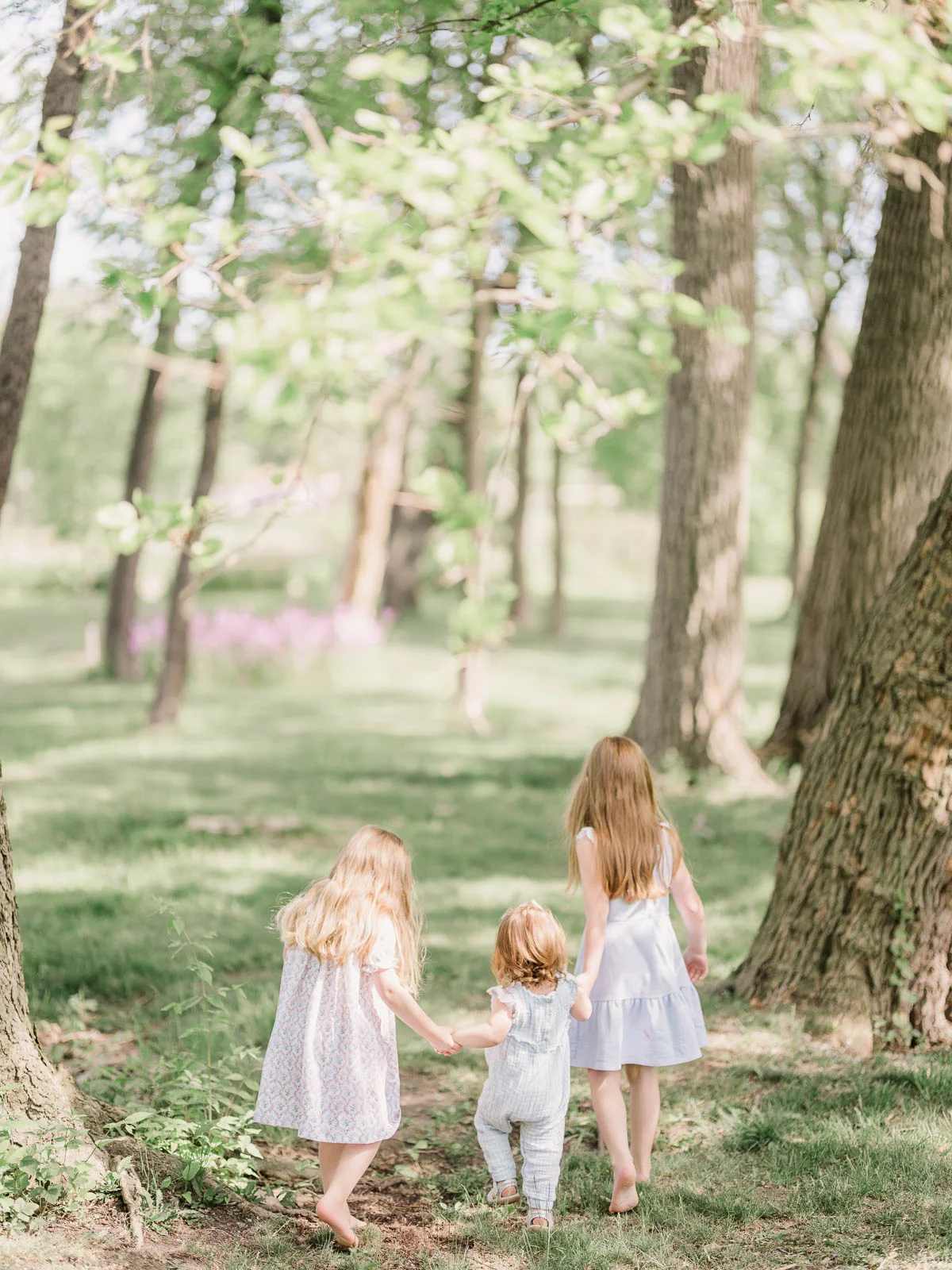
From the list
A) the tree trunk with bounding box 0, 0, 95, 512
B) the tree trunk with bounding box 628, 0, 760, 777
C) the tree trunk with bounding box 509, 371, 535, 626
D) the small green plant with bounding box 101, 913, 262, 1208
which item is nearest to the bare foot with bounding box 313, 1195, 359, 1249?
the small green plant with bounding box 101, 913, 262, 1208

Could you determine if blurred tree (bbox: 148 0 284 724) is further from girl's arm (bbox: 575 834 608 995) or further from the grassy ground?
A: girl's arm (bbox: 575 834 608 995)

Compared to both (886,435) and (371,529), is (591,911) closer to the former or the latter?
(886,435)

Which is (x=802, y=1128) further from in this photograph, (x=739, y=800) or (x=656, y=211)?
(x=656, y=211)

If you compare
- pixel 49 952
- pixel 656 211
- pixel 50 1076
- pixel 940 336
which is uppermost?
pixel 656 211

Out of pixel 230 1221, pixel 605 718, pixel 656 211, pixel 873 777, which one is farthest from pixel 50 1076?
pixel 656 211

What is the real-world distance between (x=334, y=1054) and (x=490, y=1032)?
0.46 meters

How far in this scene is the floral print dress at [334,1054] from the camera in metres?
3.56

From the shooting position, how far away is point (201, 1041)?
200 inches

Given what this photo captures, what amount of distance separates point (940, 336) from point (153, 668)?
12215 millimetres

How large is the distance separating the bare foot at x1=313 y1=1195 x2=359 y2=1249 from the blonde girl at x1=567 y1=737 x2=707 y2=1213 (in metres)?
0.84

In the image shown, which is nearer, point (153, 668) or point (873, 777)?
point (873, 777)

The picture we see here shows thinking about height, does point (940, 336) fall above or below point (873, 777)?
above

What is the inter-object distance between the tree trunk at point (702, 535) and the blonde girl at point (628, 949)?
5781 millimetres

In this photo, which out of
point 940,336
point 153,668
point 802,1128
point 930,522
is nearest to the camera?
point 802,1128
